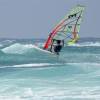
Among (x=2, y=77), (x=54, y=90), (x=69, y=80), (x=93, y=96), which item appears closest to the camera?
(x=93, y=96)

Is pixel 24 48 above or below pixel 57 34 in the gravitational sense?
below

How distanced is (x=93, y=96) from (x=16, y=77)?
7.27 m

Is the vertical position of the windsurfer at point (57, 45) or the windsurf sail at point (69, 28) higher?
the windsurf sail at point (69, 28)

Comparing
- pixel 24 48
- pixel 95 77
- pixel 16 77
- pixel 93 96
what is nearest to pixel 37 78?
pixel 16 77

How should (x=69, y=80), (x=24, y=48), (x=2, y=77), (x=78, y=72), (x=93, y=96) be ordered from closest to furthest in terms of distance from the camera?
1. (x=93, y=96)
2. (x=69, y=80)
3. (x=2, y=77)
4. (x=78, y=72)
5. (x=24, y=48)

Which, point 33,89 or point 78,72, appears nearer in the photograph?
point 33,89

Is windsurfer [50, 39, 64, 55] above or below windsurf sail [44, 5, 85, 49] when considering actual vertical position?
below

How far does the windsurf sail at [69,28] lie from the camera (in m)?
30.5

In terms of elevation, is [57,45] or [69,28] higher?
[69,28]

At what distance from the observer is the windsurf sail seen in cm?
3055

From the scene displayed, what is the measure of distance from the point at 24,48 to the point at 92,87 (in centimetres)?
3392

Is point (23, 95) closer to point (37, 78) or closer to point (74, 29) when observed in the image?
point (37, 78)

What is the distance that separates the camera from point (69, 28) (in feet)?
102

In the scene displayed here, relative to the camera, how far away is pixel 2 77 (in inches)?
984
